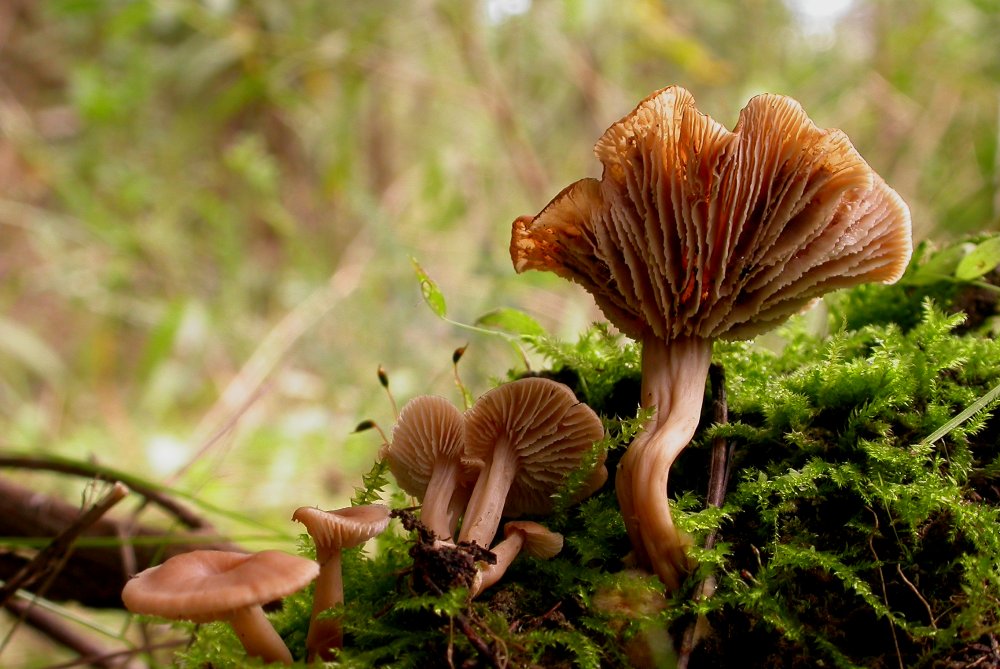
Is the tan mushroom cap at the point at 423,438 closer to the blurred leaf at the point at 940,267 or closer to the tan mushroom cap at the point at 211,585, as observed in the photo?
the tan mushroom cap at the point at 211,585

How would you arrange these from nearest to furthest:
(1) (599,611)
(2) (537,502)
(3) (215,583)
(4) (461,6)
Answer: (3) (215,583) < (1) (599,611) < (2) (537,502) < (4) (461,6)

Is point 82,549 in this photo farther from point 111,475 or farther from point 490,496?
point 490,496

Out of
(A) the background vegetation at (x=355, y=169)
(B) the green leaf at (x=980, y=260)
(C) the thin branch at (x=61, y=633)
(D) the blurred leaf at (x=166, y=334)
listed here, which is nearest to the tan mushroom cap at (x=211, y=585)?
(C) the thin branch at (x=61, y=633)

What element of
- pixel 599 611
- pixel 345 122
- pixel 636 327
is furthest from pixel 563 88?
pixel 599 611

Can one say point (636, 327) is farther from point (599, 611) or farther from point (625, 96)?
point (625, 96)

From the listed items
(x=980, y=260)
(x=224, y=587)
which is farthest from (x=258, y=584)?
(x=980, y=260)

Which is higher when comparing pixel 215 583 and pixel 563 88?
pixel 563 88

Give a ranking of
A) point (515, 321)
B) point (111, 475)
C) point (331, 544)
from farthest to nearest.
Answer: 1. point (111, 475)
2. point (515, 321)
3. point (331, 544)
